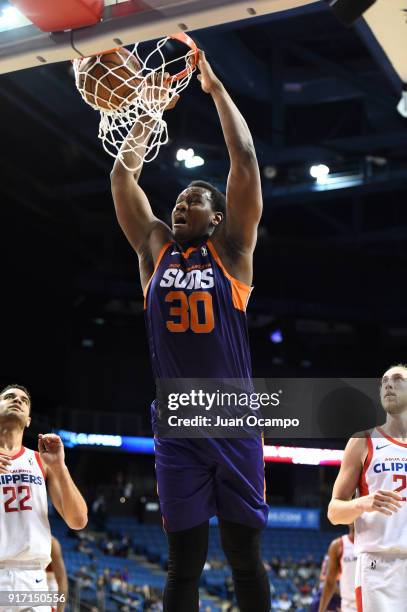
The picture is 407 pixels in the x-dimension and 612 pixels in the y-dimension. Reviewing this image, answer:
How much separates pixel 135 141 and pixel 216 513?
73.4 inches

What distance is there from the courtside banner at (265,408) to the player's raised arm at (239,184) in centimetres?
67

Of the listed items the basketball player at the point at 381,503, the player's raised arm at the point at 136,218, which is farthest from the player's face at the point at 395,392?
the player's raised arm at the point at 136,218

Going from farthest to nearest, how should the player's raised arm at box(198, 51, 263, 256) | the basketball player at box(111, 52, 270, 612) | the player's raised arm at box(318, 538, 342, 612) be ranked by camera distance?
1. the player's raised arm at box(318, 538, 342, 612)
2. the player's raised arm at box(198, 51, 263, 256)
3. the basketball player at box(111, 52, 270, 612)

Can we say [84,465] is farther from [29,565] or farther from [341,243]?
[29,565]

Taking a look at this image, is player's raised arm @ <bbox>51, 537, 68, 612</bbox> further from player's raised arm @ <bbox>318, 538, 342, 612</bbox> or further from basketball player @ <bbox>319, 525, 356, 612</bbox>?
basketball player @ <bbox>319, 525, 356, 612</bbox>

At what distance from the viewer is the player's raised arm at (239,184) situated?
3.60 metres

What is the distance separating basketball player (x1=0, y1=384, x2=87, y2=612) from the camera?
4211mm

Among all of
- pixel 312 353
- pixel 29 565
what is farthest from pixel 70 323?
Answer: pixel 29 565

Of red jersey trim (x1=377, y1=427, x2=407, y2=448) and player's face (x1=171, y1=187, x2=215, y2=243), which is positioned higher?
player's face (x1=171, y1=187, x2=215, y2=243)

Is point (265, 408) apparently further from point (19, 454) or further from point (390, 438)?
point (19, 454)

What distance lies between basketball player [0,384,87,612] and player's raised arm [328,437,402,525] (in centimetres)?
138

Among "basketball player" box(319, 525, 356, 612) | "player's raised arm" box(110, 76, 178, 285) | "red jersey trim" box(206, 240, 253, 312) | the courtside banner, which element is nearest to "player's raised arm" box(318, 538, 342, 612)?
"basketball player" box(319, 525, 356, 612)

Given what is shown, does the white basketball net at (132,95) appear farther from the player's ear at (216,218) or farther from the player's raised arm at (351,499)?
the player's raised arm at (351,499)

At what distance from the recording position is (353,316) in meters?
22.7
